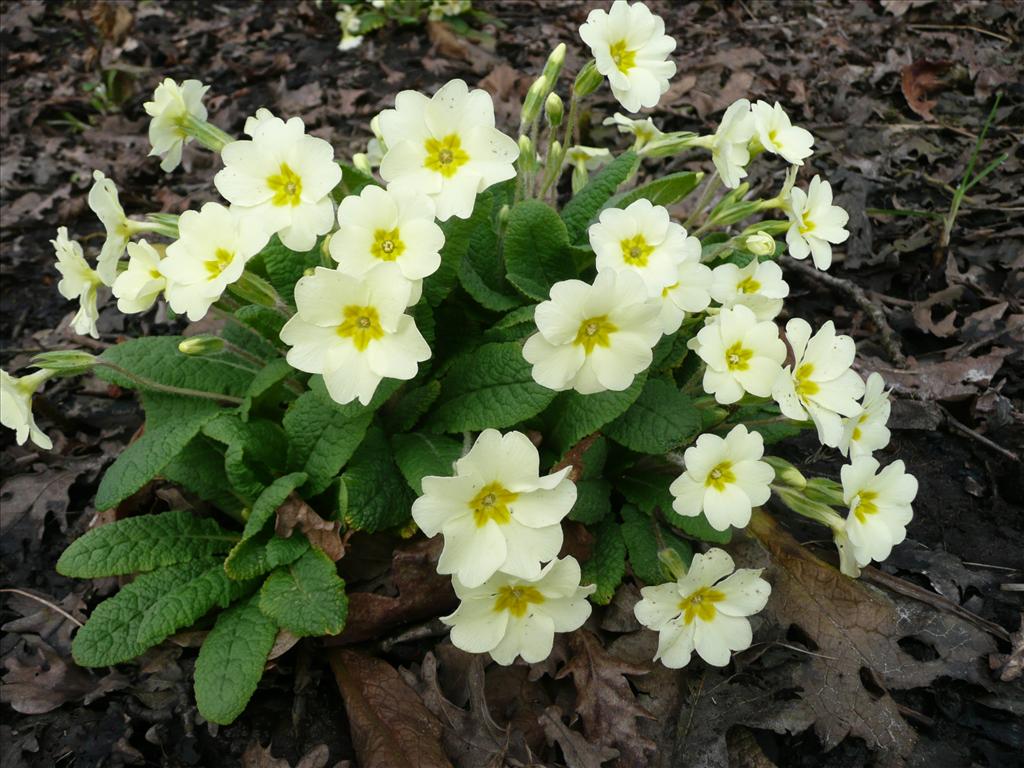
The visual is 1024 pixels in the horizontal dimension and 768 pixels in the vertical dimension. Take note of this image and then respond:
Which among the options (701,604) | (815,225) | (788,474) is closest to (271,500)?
(701,604)

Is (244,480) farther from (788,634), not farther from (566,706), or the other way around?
(788,634)

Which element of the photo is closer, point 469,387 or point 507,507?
point 507,507

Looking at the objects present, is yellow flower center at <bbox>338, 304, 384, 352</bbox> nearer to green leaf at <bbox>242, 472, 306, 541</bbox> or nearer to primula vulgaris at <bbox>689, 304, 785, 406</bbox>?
green leaf at <bbox>242, 472, 306, 541</bbox>

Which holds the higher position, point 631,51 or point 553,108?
point 631,51

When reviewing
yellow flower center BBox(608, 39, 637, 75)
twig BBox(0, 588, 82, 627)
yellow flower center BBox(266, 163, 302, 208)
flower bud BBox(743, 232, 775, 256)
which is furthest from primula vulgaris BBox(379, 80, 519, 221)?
twig BBox(0, 588, 82, 627)

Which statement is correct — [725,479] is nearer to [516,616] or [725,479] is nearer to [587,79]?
[516,616]

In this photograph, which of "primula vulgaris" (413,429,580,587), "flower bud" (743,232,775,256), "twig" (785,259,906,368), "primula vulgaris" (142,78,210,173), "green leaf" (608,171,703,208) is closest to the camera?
"primula vulgaris" (413,429,580,587)
